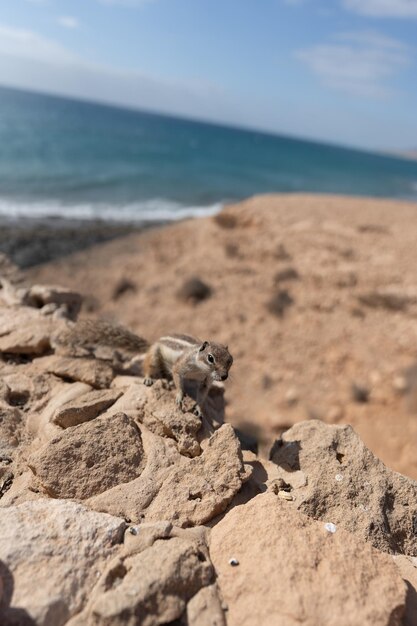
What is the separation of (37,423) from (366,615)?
10.4 ft

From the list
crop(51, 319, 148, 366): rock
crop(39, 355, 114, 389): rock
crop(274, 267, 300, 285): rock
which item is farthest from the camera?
crop(274, 267, 300, 285): rock

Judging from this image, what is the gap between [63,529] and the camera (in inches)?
123

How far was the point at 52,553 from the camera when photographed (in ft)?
9.70

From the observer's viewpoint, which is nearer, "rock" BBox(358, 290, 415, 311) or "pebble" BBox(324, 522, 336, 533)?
"pebble" BBox(324, 522, 336, 533)

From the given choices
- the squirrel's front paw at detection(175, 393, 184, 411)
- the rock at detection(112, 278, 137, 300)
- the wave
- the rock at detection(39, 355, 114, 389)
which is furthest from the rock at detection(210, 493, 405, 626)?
the wave

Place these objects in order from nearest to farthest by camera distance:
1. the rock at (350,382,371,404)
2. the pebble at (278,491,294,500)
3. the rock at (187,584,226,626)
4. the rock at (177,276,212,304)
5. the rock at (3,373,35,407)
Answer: the rock at (187,584,226,626), the pebble at (278,491,294,500), the rock at (3,373,35,407), the rock at (350,382,371,404), the rock at (177,276,212,304)

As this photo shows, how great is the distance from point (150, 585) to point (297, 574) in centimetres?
92

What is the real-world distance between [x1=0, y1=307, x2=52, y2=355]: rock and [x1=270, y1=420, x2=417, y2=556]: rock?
9.96 ft

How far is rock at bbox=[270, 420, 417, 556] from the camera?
3.74 meters

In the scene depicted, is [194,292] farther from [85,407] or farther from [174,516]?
[174,516]

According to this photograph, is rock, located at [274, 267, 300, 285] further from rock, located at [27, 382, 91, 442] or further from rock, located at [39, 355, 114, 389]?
rock, located at [27, 382, 91, 442]

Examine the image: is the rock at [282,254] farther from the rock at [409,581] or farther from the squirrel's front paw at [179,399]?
the rock at [409,581]

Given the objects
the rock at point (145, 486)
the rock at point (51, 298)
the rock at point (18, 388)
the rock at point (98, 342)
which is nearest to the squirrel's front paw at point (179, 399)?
the rock at point (145, 486)

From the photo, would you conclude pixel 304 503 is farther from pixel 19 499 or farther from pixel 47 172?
pixel 47 172
